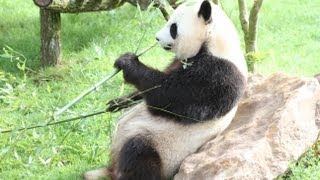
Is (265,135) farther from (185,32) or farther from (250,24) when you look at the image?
(250,24)

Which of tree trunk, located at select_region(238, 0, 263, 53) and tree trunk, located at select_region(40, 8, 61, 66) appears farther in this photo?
tree trunk, located at select_region(40, 8, 61, 66)

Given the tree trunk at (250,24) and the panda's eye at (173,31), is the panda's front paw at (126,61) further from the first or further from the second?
the tree trunk at (250,24)

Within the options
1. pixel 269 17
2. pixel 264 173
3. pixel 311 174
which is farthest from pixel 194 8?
pixel 269 17

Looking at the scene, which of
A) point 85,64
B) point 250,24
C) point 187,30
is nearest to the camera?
point 187,30

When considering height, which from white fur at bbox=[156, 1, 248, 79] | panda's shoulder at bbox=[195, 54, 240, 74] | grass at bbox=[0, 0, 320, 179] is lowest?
grass at bbox=[0, 0, 320, 179]

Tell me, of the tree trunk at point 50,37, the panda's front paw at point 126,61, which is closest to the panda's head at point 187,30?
the panda's front paw at point 126,61

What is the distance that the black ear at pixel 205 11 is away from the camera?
373 cm

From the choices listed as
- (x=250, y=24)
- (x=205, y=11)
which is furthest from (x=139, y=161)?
(x=250, y=24)

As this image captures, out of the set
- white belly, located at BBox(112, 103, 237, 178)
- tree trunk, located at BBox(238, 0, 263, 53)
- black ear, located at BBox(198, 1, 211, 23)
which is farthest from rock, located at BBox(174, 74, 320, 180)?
tree trunk, located at BBox(238, 0, 263, 53)

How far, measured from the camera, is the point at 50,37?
6.18m

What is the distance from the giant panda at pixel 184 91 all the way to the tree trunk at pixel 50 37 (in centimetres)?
240

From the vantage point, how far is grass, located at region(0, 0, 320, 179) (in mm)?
4648

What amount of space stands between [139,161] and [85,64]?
41.7 inches

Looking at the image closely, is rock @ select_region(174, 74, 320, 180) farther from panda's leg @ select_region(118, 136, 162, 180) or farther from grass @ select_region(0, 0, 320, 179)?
grass @ select_region(0, 0, 320, 179)
